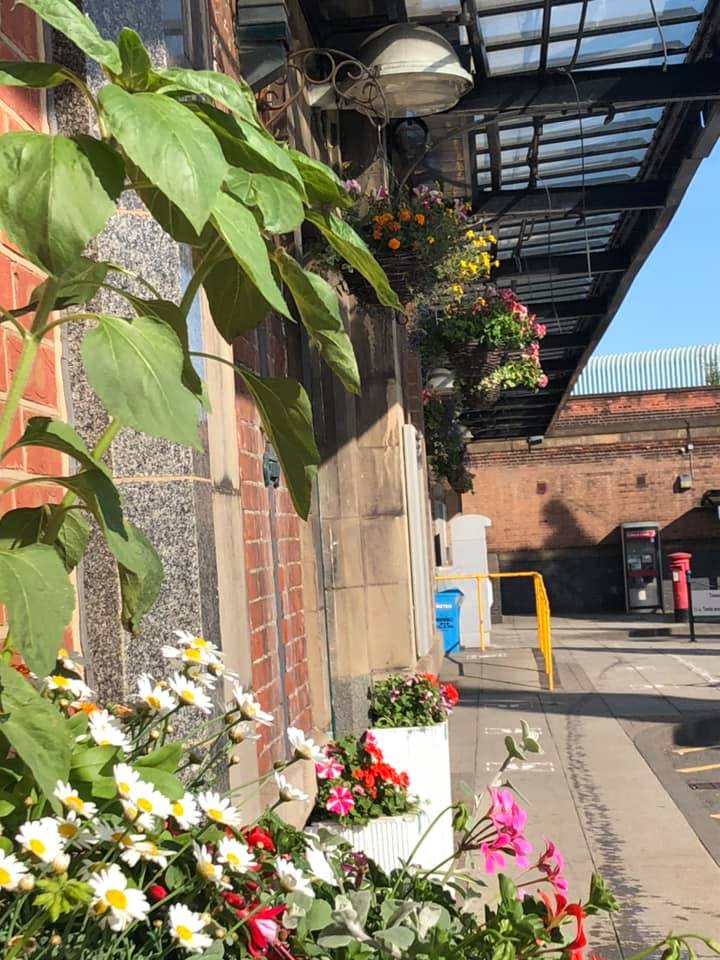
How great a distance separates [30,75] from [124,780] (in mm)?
690

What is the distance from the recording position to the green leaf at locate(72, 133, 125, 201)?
107 centimetres

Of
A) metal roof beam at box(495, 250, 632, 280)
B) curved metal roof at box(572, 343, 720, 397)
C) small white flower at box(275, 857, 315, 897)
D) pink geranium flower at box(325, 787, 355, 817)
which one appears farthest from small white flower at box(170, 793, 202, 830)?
curved metal roof at box(572, 343, 720, 397)

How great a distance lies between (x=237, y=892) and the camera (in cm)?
157

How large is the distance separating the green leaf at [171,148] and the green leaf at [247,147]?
114mm

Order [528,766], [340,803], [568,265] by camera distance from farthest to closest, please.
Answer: [568,265] < [528,766] < [340,803]

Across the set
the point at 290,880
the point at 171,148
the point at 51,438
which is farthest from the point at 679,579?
the point at 171,148

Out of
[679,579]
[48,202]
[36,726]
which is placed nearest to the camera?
[48,202]

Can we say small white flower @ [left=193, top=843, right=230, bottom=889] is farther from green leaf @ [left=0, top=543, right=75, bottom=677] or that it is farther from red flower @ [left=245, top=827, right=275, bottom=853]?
green leaf @ [left=0, top=543, right=75, bottom=677]

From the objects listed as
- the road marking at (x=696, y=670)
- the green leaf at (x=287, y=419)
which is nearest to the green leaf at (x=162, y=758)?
the green leaf at (x=287, y=419)

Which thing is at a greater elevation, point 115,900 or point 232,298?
point 232,298

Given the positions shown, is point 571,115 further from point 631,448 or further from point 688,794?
point 631,448

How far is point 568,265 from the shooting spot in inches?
540

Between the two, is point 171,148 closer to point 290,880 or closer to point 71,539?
point 71,539

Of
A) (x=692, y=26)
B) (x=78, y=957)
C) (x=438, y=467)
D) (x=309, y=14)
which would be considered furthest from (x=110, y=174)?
(x=438, y=467)
